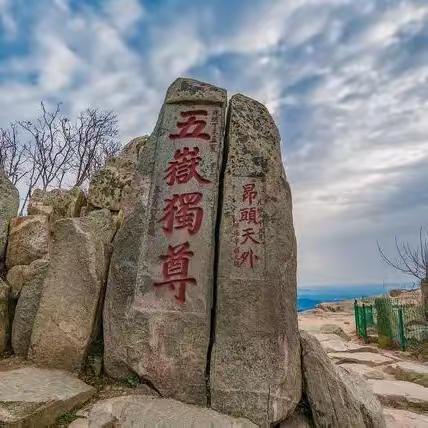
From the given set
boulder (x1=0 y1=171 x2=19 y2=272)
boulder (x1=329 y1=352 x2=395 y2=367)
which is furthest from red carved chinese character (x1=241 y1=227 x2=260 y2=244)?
boulder (x1=329 y1=352 x2=395 y2=367)

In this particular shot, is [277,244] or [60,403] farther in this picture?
[277,244]

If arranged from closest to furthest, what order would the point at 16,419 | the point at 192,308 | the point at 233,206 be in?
1. the point at 16,419
2. the point at 192,308
3. the point at 233,206

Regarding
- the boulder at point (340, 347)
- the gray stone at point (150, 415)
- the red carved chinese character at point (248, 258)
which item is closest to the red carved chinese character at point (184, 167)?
the red carved chinese character at point (248, 258)

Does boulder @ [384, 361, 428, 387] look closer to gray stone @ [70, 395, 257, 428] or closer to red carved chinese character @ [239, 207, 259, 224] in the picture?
gray stone @ [70, 395, 257, 428]

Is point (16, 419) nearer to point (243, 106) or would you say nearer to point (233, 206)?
point (233, 206)

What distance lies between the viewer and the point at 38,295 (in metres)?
5.24

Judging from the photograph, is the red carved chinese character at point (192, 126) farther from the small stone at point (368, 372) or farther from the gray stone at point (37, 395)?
the small stone at point (368, 372)

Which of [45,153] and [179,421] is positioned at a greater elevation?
[45,153]

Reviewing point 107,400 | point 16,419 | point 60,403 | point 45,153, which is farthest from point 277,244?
point 45,153

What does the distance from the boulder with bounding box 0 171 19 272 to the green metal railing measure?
10.3 metres

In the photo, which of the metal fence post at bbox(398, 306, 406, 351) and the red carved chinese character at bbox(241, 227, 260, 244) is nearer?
the red carved chinese character at bbox(241, 227, 260, 244)

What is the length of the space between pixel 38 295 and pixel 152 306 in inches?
62.4

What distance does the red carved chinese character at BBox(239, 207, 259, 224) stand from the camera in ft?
16.0

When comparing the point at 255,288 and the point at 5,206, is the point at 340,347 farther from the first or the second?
the point at 5,206
